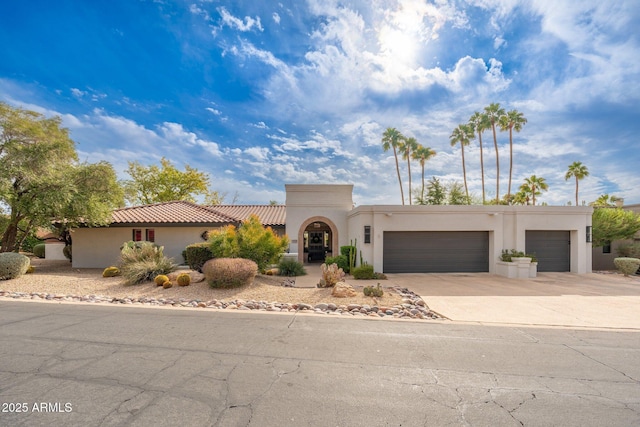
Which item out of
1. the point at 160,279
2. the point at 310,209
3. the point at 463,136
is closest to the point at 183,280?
the point at 160,279

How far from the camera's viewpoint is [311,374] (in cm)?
433

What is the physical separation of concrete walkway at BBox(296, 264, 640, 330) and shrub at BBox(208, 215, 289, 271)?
1.77 meters

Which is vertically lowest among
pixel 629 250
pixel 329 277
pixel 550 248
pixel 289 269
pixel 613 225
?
pixel 289 269

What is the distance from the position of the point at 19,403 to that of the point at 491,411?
581 centimetres

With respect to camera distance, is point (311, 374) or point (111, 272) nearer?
point (311, 374)

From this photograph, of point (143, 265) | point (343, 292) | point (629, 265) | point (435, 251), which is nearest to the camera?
point (343, 292)

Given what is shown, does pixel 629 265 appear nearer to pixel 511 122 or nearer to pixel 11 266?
pixel 511 122

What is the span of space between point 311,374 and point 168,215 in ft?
54.3

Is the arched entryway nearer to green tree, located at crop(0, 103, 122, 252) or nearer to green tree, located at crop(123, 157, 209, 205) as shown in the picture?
green tree, located at crop(0, 103, 122, 252)

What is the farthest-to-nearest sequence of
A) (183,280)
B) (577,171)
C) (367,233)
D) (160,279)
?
(577,171), (367,233), (160,279), (183,280)

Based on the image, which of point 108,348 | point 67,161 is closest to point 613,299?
point 108,348

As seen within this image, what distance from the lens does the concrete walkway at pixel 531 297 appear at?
7500mm

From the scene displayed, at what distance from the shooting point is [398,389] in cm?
395

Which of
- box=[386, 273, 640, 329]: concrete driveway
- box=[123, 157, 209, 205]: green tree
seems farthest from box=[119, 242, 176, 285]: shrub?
box=[123, 157, 209, 205]: green tree
